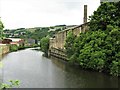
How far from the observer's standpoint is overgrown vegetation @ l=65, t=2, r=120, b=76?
40031 millimetres

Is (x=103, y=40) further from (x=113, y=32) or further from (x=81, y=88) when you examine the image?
(x=81, y=88)

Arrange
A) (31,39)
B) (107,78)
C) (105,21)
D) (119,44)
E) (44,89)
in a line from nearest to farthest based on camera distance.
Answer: (44,89), (107,78), (119,44), (105,21), (31,39)

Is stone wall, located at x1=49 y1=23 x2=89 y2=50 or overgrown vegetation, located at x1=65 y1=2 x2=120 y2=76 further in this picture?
stone wall, located at x1=49 y1=23 x2=89 y2=50

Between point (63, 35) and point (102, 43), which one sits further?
point (63, 35)

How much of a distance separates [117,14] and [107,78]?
11968 millimetres

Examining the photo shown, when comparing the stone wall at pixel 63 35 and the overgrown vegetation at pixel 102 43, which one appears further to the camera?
the stone wall at pixel 63 35

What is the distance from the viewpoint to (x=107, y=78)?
36500 mm

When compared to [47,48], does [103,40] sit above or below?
above

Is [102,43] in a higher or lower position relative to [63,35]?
higher

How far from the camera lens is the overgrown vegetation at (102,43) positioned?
40.0 meters

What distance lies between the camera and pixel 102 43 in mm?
42094

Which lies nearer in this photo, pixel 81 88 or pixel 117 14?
pixel 81 88

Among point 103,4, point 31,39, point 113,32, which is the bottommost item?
point 31,39

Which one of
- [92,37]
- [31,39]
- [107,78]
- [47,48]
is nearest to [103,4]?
[92,37]
